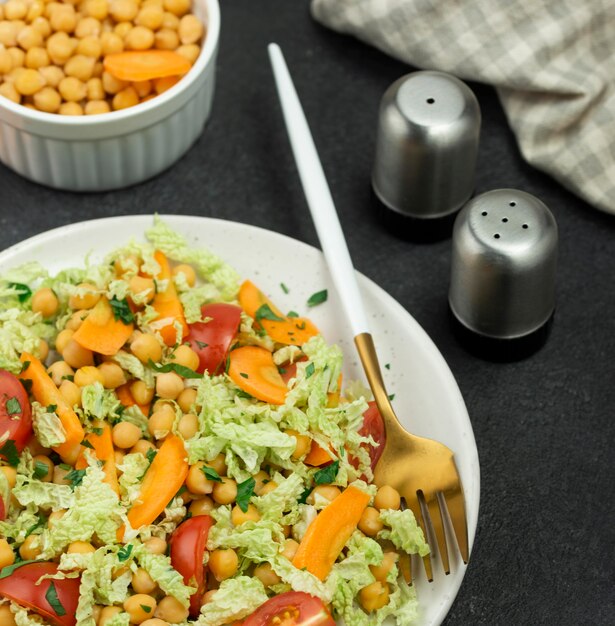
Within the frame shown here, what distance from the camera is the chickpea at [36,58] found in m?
3.47

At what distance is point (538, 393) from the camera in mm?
3311

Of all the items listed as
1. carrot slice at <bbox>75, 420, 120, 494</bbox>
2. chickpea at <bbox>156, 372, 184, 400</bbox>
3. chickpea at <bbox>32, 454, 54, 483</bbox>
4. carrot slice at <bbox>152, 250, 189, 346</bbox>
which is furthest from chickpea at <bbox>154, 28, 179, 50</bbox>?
chickpea at <bbox>32, 454, 54, 483</bbox>

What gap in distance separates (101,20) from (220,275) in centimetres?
99

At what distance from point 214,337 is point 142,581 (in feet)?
2.25

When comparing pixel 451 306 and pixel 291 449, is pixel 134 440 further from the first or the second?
pixel 451 306

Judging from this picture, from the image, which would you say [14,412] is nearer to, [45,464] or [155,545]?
[45,464]

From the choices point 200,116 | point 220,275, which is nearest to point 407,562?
point 220,275

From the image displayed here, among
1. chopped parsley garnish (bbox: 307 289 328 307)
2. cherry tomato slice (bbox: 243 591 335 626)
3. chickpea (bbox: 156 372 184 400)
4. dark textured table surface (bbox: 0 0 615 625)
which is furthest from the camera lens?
chopped parsley garnish (bbox: 307 289 328 307)

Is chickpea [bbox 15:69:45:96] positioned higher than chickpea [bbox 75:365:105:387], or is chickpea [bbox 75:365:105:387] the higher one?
chickpea [bbox 15:69:45:96]

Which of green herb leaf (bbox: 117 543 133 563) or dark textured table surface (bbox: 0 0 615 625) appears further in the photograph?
dark textured table surface (bbox: 0 0 615 625)

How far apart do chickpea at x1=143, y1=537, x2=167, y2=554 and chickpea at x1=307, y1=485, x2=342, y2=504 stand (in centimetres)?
36

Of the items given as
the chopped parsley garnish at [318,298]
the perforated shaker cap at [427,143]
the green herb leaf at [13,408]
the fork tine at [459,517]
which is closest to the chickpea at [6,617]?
the green herb leaf at [13,408]

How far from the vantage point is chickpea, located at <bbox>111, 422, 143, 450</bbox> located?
2.84 meters

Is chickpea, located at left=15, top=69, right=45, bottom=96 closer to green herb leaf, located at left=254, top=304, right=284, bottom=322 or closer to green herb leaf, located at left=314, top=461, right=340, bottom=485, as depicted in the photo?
green herb leaf, located at left=254, top=304, right=284, bottom=322
